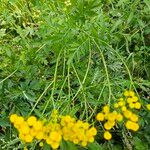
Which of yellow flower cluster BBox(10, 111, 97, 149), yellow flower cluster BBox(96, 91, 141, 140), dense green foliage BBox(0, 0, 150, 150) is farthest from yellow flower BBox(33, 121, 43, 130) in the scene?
dense green foliage BBox(0, 0, 150, 150)

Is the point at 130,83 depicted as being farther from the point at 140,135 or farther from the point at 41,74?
the point at 41,74

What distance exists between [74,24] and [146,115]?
0.47m

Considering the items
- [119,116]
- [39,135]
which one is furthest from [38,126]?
[119,116]

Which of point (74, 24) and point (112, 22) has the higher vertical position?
point (74, 24)

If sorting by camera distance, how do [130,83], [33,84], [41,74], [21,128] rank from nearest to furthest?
1. [21,128]
2. [130,83]
3. [33,84]
4. [41,74]

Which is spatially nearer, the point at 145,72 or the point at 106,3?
the point at 145,72

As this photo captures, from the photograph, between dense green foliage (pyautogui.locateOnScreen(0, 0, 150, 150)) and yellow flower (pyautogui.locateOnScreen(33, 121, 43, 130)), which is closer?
yellow flower (pyautogui.locateOnScreen(33, 121, 43, 130))

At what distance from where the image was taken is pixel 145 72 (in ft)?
A: 6.92

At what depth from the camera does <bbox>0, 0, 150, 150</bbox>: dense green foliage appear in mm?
1769

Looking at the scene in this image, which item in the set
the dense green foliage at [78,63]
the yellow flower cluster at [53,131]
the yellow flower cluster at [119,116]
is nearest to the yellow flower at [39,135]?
the yellow flower cluster at [53,131]

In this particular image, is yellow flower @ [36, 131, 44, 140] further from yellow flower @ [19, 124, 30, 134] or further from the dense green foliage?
the dense green foliage

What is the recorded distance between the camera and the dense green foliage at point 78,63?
1.77 metres

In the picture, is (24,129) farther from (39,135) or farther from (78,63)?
(78,63)

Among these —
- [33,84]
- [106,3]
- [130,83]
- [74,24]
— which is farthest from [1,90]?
[106,3]
